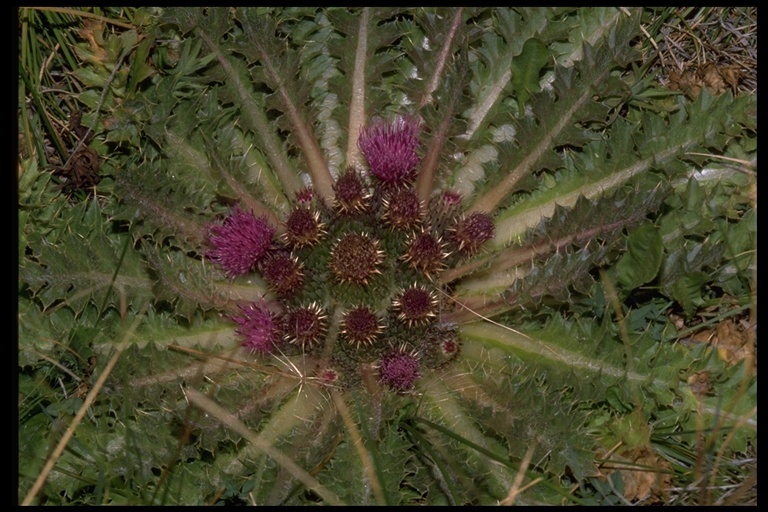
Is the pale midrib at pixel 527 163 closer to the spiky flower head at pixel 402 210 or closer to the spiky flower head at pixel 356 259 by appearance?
the spiky flower head at pixel 402 210

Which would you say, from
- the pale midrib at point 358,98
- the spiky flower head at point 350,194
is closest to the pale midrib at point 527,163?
the spiky flower head at point 350,194

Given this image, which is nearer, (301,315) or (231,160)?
(301,315)

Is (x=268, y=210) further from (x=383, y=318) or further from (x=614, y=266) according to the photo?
(x=614, y=266)

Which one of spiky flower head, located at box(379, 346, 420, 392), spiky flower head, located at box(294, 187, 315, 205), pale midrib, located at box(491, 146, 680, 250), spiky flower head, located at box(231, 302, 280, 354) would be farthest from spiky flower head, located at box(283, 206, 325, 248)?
pale midrib, located at box(491, 146, 680, 250)

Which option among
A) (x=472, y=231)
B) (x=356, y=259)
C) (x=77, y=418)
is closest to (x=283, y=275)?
(x=356, y=259)

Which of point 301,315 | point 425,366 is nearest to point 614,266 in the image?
point 425,366

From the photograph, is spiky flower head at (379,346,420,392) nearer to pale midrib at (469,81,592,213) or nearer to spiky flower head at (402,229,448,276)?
spiky flower head at (402,229,448,276)
